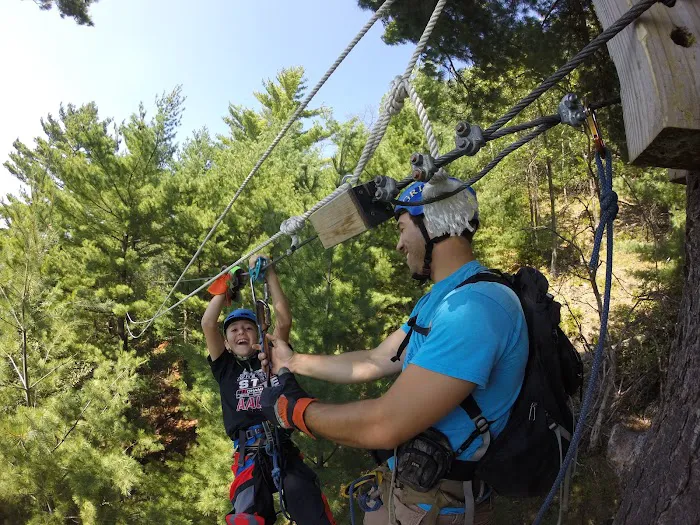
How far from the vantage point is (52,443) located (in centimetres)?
793

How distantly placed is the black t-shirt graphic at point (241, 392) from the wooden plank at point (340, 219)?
6.23 ft

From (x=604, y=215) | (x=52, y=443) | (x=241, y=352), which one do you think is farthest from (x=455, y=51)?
(x=52, y=443)

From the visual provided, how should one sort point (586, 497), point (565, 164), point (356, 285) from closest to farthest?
point (586, 497) → point (356, 285) → point (565, 164)

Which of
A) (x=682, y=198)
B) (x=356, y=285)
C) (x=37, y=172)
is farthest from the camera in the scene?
(x=682, y=198)

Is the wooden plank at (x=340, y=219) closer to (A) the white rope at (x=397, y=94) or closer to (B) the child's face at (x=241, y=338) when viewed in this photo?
(A) the white rope at (x=397, y=94)

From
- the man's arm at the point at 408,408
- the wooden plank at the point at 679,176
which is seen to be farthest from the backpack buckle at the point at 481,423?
the wooden plank at the point at 679,176

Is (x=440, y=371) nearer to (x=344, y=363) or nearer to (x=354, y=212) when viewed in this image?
(x=354, y=212)

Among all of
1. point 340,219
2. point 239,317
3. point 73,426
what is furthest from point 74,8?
point 73,426

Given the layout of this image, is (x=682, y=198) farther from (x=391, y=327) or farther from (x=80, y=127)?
(x=80, y=127)

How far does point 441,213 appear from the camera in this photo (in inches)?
60.6

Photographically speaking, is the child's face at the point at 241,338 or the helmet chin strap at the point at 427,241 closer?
the helmet chin strap at the point at 427,241

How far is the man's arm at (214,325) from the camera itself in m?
3.00

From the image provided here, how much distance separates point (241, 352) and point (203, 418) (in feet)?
24.2

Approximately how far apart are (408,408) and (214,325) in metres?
2.40
